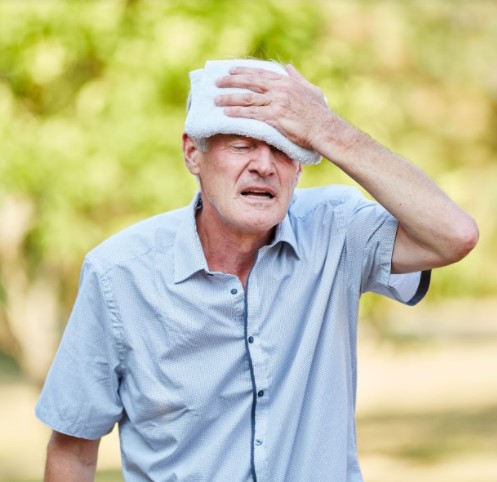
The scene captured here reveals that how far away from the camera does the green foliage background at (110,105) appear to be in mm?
8312

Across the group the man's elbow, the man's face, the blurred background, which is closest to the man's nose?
the man's face

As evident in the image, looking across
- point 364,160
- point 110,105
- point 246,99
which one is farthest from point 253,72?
point 110,105

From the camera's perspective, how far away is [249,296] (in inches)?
112

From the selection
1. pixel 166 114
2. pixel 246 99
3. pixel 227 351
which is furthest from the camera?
pixel 166 114

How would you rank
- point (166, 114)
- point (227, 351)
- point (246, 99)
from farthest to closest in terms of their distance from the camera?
point (166, 114) → point (227, 351) → point (246, 99)

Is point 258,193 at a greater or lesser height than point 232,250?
greater

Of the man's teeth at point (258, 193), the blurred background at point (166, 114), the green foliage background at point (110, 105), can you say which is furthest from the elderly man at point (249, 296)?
the blurred background at point (166, 114)

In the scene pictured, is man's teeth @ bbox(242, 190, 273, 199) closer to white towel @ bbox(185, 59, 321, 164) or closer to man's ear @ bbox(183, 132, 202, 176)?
white towel @ bbox(185, 59, 321, 164)

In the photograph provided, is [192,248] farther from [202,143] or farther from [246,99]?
[246,99]

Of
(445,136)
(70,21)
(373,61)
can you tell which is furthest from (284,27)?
(445,136)

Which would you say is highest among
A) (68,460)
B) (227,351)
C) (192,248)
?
(192,248)

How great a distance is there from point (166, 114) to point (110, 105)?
446 millimetres

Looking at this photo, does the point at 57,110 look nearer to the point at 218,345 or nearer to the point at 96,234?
the point at 96,234

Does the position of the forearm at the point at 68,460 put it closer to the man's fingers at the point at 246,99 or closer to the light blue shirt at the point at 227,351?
the light blue shirt at the point at 227,351
